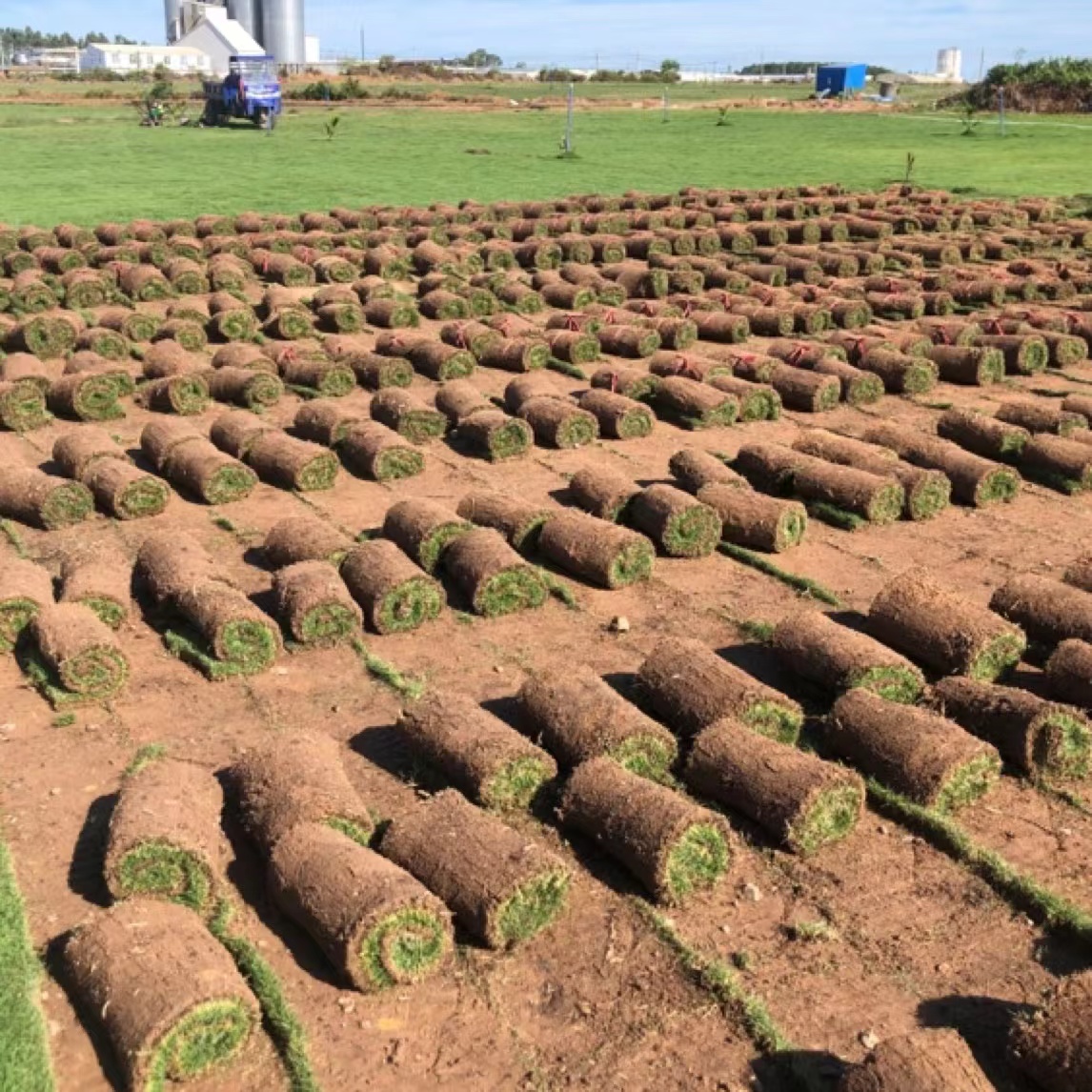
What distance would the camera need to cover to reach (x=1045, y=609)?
1191 cm

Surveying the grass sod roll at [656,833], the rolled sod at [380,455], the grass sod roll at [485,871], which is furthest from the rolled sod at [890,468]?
the grass sod roll at [485,871]

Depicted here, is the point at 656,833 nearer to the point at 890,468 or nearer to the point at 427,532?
the point at 427,532

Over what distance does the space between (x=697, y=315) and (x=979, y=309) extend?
8073 mm

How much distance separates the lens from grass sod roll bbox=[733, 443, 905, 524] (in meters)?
15.4

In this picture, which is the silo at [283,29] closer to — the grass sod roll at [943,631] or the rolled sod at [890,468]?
the rolled sod at [890,468]

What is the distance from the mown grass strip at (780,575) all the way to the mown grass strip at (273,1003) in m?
7.83

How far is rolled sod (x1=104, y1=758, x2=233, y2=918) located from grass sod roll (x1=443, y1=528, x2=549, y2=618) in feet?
15.7

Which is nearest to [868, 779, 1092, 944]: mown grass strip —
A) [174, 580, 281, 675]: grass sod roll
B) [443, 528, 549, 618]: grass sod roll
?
[443, 528, 549, 618]: grass sod roll

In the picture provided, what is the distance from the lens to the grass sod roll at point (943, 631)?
1125 cm

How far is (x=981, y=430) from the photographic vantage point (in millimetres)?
17766

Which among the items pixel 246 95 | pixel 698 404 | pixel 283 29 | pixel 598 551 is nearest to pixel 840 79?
pixel 246 95

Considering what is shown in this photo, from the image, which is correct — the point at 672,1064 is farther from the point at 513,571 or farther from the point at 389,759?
the point at 513,571

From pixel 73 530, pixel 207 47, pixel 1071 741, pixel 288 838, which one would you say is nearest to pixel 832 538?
pixel 1071 741

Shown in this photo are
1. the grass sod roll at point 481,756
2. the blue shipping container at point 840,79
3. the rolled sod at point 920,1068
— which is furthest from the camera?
the blue shipping container at point 840,79
